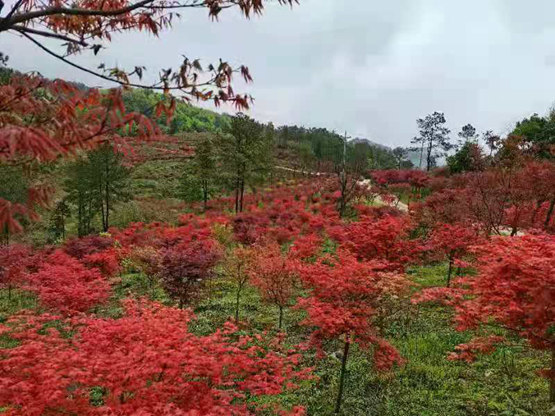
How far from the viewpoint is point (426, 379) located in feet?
28.0

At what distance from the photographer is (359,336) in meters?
7.57

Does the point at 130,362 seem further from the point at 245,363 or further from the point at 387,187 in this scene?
the point at 387,187

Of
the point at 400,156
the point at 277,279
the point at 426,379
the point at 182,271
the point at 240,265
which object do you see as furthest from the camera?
the point at 400,156

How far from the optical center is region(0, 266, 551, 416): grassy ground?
7.47 meters

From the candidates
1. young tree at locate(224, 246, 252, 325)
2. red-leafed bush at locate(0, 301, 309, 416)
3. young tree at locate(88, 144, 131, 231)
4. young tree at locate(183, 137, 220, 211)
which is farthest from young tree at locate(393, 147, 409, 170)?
red-leafed bush at locate(0, 301, 309, 416)

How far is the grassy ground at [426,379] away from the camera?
7.47 m

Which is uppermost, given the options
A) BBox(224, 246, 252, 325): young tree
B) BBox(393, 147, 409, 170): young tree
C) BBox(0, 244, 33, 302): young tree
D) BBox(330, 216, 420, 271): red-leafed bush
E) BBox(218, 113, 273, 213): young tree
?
BBox(393, 147, 409, 170): young tree

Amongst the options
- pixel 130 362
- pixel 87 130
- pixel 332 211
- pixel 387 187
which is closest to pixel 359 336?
pixel 130 362

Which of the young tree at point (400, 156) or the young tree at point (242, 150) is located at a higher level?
the young tree at point (400, 156)

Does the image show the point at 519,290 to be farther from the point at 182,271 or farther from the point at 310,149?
the point at 310,149

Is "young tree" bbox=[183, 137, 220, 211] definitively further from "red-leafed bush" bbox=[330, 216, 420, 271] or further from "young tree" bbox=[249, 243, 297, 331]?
"young tree" bbox=[249, 243, 297, 331]

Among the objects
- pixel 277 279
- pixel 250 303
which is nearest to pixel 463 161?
pixel 250 303

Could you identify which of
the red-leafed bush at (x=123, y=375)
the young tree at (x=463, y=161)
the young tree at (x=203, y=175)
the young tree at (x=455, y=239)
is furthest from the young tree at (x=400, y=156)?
the red-leafed bush at (x=123, y=375)

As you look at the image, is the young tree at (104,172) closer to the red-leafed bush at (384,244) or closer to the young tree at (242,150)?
the young tree at (242,150)
